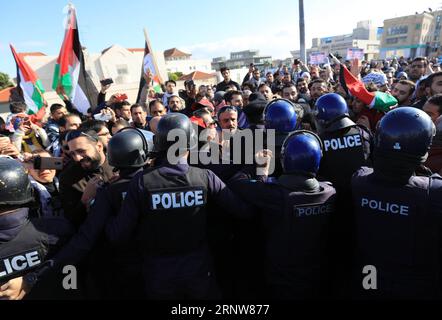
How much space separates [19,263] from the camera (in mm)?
1810

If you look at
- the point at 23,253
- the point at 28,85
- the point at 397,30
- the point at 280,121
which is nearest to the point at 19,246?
the point at 23,253

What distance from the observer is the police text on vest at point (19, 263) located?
1.76 m

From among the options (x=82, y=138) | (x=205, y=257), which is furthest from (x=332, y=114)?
(x=82, y=138)

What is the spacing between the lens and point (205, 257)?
228 cm

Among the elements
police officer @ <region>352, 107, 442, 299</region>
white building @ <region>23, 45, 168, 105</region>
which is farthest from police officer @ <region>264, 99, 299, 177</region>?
white building @ <region>23, 45, 168, 105</region>

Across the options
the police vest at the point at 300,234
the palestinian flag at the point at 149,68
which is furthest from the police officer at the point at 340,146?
the palestinian flag at the point at 149,68

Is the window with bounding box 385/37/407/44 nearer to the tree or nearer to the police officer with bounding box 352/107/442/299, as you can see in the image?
the tree

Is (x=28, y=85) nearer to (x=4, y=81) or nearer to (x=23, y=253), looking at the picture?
(x=23, y=253)

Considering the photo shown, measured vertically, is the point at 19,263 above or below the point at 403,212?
below

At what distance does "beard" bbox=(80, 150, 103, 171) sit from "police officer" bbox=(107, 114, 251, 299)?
92cm

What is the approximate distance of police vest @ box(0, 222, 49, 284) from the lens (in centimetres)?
176

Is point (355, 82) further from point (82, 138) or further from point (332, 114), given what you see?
point (82, 138)

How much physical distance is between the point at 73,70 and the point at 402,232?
264 inches
